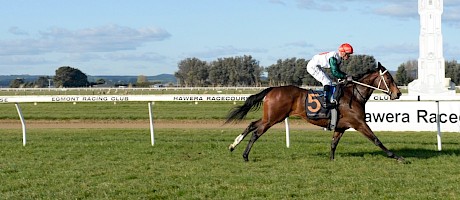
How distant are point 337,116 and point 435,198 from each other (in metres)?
3.47

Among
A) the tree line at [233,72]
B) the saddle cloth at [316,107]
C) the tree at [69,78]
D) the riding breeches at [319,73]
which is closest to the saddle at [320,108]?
the saddle cloth at [316,107]

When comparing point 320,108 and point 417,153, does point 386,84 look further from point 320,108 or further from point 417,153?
point 417,153

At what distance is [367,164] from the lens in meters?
9.37

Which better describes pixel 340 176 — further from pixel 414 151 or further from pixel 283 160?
pixel 414 151

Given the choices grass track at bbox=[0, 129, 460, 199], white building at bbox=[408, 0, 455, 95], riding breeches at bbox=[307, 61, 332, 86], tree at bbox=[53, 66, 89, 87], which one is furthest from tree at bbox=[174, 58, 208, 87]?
riding breeches at bbox=[307, 61, 332, 86]

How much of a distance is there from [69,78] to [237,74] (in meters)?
28.7

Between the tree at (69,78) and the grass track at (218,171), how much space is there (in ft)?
312

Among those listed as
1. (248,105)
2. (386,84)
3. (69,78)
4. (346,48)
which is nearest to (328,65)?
(346,48)

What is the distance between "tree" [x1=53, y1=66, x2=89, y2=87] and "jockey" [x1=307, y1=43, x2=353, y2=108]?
9813cm

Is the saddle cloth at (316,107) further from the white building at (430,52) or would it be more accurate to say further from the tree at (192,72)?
the tree at (192,72)

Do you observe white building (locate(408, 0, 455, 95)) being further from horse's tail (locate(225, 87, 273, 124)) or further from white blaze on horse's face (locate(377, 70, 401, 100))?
horse's tail (locate(225, 87, 273, 124))

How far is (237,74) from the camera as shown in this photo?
3866 inches

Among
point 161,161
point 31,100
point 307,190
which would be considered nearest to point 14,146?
point 31,100

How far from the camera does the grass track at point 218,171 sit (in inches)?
277
